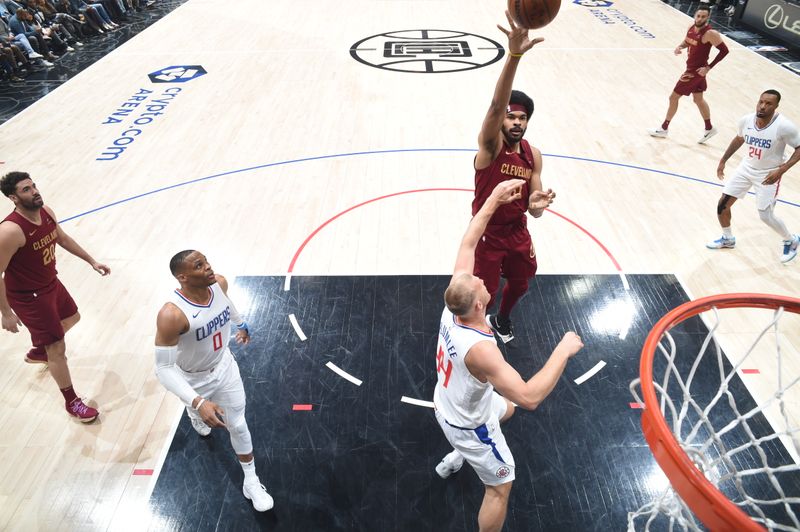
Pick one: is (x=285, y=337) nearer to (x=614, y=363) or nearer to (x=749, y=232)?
(x=614, y=363)

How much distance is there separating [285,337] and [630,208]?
175 inches

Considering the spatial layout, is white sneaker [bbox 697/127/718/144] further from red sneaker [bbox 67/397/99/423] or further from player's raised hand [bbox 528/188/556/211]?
red sneaker [bbox 67/397/99/423]

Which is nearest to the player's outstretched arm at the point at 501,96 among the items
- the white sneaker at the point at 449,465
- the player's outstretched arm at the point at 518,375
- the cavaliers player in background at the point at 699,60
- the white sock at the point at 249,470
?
the player's outstretched arm at the point at 518,375

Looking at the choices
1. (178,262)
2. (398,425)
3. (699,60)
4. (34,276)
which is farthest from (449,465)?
(699,60)

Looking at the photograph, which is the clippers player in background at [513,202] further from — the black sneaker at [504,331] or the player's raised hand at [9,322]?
the player's raised hand at [9,322]

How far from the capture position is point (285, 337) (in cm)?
481

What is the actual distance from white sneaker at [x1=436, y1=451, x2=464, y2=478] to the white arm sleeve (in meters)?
1.72

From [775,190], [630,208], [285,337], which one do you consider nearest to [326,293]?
[285,337]

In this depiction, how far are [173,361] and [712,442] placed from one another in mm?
3641

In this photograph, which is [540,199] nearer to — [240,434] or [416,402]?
[416,402]

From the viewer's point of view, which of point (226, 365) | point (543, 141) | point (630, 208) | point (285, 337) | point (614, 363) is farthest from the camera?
point (543, 141)

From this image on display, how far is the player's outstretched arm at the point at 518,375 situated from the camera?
2516 millimetres

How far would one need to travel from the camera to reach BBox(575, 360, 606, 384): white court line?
4.38m

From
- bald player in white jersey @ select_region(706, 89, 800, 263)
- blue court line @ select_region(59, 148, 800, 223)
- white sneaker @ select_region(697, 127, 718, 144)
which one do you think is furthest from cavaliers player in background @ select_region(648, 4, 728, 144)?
bald player in white jersey @ select_region(706, 89, 800, 263)
